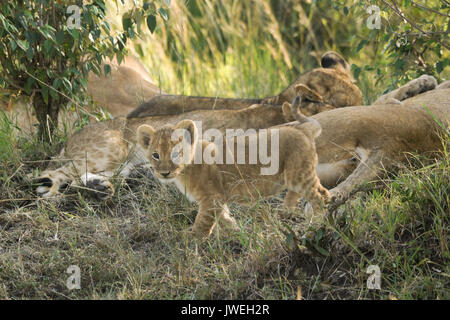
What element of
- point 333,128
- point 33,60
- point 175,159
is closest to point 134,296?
point 175,159

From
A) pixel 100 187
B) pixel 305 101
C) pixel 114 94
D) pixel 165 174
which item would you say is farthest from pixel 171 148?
pixel 114 94

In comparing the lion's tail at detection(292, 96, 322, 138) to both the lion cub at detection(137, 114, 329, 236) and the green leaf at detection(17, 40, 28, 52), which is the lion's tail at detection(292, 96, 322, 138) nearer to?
the lion cub at detection(137, 114, 329, 236)

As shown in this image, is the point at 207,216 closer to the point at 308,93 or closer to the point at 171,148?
the point at 171,148

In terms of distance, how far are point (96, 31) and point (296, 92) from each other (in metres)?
1.60

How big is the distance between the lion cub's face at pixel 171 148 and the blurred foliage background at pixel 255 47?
2.67 m

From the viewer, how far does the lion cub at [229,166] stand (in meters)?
3.65

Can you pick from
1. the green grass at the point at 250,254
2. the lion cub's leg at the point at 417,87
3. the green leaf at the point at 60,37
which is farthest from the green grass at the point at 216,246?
the lion cub's leg at the point at 417,87

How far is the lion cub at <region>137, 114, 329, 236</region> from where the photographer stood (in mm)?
3648

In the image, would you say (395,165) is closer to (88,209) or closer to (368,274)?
(368,274)

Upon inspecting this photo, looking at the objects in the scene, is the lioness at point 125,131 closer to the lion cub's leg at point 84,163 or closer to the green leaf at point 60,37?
the lion cub's leg at point 84,163

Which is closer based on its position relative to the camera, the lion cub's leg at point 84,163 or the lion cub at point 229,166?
the lion cub at point 229,166

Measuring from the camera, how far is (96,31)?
4.71 m

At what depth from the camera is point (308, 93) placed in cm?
493

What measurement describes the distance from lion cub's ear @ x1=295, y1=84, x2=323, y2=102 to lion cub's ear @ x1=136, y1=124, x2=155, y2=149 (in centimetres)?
154
